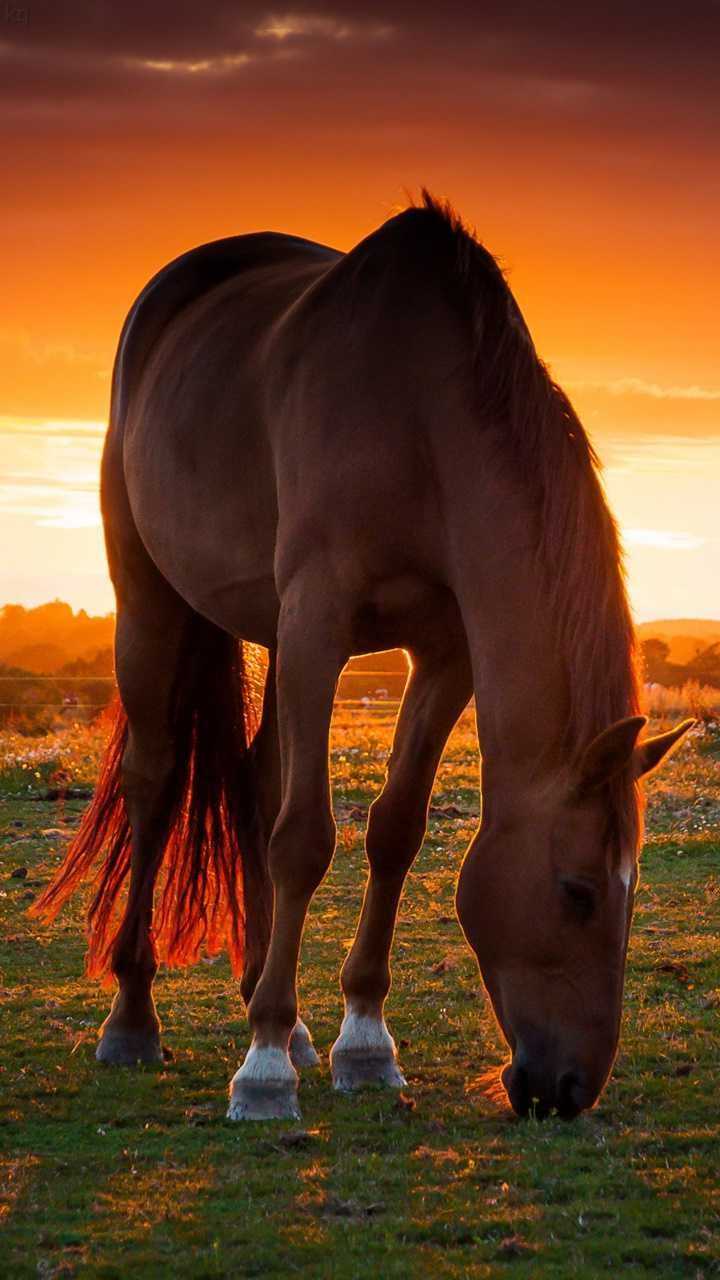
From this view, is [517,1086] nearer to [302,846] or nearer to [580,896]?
[580,896]

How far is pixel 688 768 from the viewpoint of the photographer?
16.2 metres

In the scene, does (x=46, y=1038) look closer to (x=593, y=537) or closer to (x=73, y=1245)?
(x=73, y=1245)

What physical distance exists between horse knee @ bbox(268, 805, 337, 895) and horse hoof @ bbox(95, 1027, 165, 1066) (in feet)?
3.89

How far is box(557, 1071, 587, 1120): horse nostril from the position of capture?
445 centimetres

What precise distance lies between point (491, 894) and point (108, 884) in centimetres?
267

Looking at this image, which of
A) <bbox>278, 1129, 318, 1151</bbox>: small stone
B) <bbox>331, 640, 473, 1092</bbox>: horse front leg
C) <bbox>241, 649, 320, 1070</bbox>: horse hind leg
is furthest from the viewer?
<bbox>241, 649, 320, 1070</bbox>: horse hind leg

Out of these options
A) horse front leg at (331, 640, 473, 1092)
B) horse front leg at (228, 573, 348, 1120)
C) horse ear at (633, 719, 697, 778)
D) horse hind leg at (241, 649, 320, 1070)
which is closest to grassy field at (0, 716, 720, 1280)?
horse front leg at (228, 573, 348, 1120)

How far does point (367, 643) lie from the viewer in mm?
5422

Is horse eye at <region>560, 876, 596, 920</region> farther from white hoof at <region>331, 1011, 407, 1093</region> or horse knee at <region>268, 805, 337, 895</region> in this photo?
white hoof at <region>331, 1011, 407, 1093</region>

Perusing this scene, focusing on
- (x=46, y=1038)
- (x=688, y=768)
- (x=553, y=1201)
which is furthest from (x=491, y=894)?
(x=688, y=768)

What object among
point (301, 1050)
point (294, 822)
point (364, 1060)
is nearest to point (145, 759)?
point (301, 1050)

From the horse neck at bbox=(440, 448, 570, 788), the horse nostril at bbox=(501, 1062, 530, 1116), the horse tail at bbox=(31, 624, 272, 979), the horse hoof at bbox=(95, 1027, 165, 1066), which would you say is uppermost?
the horse neck at bbox=(440, 448, 570, 788)

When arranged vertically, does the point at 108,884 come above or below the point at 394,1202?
above

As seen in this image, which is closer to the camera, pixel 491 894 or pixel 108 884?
pixel 491 894
